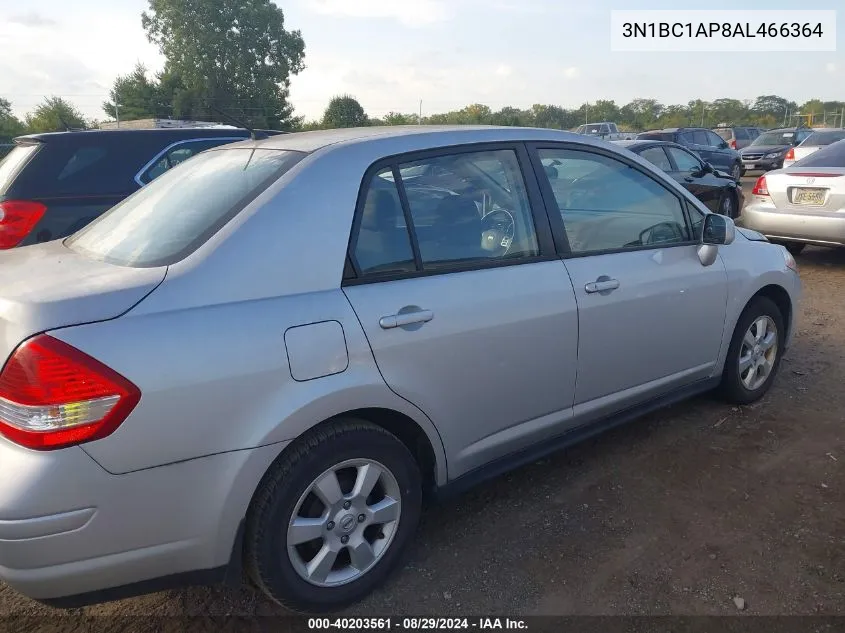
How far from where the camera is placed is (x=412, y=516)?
2.62 m

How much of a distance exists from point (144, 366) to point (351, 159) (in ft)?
3.51

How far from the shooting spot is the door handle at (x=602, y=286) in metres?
3.03

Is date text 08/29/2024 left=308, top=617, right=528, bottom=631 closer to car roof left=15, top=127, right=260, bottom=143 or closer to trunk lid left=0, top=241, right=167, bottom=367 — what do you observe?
trunk lid left=0, top=241, right=167, bottom=367

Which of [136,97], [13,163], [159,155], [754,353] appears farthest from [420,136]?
[136,97]

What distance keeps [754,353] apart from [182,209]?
333 cm

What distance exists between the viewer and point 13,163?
5.26 m

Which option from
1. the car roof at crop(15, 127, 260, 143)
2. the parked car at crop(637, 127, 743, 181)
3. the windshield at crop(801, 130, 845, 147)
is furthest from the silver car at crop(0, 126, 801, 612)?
the windshield at crop(801, 130, 845, 147)

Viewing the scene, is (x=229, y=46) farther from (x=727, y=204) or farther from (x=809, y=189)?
(x=809, y=189)

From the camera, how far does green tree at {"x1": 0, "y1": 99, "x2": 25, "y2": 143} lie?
28575 mm

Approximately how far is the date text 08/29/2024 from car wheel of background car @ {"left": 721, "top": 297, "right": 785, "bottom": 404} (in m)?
2.26

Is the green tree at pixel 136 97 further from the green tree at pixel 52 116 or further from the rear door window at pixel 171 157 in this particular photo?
the rear door window at pixel 171 157

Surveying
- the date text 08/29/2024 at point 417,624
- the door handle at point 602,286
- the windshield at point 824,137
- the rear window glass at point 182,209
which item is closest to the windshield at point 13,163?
the rear window glass at point 182,209

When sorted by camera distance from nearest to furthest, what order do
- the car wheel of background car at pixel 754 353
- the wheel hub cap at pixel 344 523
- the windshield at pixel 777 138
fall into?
the wheel hub cap at pixel 344 523 → the car wheel of background car at pixel 754 353 → the windshield at pixel 777 138

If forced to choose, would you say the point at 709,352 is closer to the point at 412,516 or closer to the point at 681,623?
the point at 681,623
